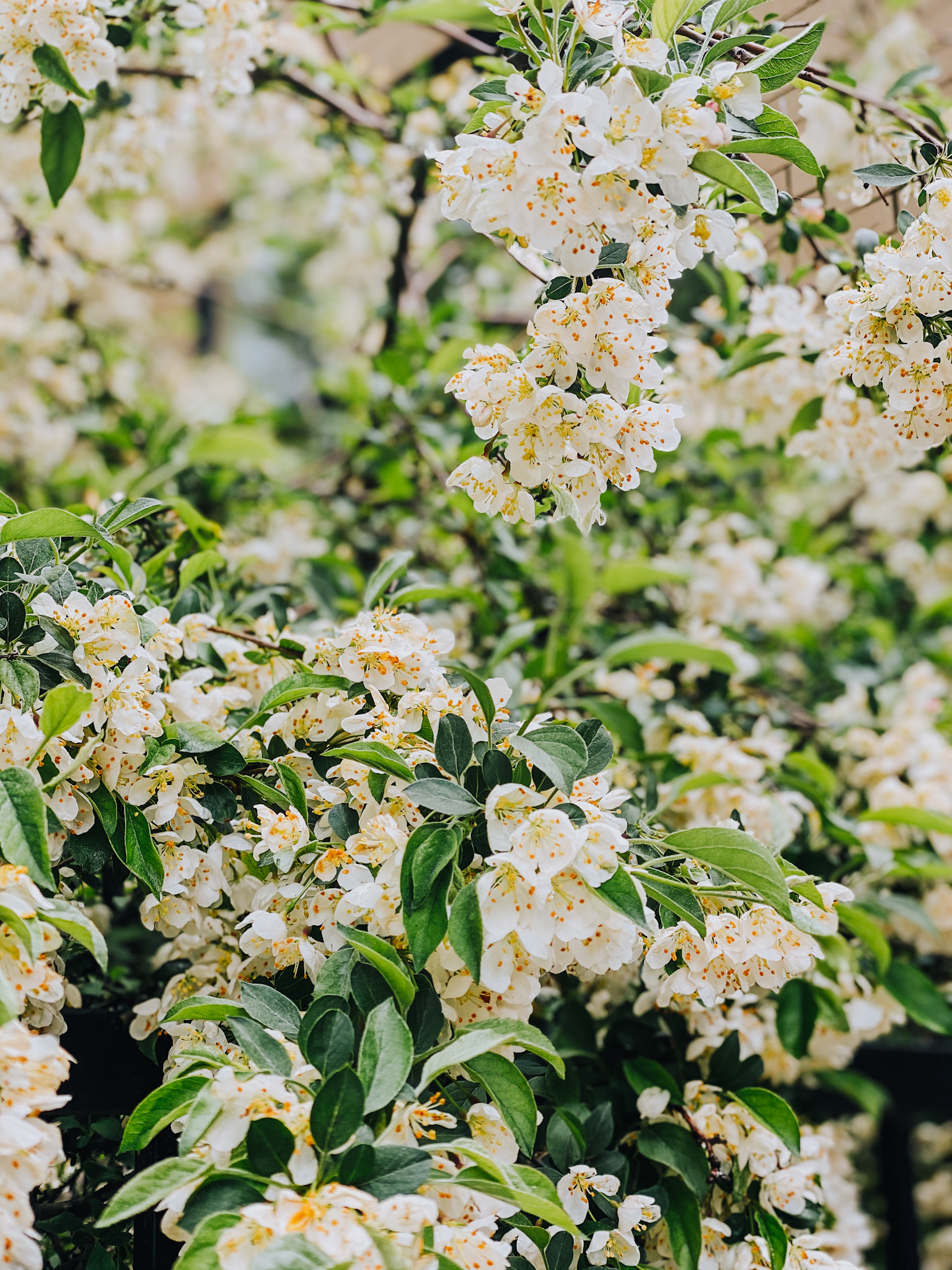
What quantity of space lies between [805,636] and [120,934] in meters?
1.67

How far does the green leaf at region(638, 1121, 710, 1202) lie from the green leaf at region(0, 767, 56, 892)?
2.44 feet

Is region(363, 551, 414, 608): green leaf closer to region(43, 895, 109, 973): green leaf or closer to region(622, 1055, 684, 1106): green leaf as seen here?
region(43, 895, 109, 973): green leaf

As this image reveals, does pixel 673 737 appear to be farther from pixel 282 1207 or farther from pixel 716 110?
pixel 282 1207

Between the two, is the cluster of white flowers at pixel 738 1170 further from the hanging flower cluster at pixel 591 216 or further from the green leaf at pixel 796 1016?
the hanging flower cluster at pixel 591 216

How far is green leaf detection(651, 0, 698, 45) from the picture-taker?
2.81 feet

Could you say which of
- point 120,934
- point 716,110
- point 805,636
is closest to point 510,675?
point 120,934

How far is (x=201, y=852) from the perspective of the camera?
1.01 meters

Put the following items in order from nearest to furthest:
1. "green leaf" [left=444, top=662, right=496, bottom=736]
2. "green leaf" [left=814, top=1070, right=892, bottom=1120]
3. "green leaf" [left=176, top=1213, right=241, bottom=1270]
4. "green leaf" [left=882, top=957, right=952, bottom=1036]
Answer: "green leaf" [left=176, top=1213, right=241, bottom=1270] → "green leaf" [left=444, top=662, right=496, bottom=736] → "green leaf" [left=882, top=957, right=952, bottom=1036] → "green leaf" [left=814, top=1070, right=892, bottom=1120]

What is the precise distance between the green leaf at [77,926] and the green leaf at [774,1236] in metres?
0.76

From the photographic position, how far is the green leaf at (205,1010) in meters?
0.83

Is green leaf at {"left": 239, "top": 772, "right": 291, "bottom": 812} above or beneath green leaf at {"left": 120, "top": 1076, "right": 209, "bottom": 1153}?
above

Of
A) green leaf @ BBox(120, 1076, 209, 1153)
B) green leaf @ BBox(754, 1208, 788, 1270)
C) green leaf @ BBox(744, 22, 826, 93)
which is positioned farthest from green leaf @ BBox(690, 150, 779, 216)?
green leaf @ BBox(754, 1208, 788, 1270)

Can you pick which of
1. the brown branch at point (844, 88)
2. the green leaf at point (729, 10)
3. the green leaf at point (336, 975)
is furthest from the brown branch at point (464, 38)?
the green leaf at point (336, 975)

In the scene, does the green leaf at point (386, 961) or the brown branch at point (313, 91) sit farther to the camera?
the brown branch at point (313, 91)
